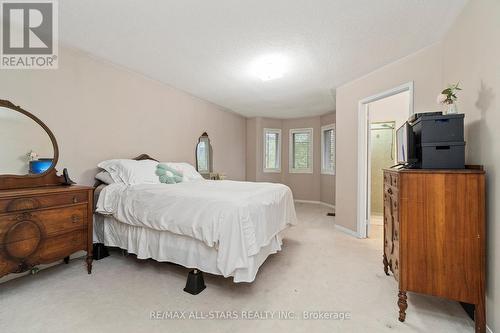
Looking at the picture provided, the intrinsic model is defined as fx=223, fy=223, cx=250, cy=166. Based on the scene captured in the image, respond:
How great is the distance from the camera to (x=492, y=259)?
1447 millimetres

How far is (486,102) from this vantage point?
5.03ft

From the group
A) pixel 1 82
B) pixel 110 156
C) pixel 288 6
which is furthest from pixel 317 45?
pixel 1 82

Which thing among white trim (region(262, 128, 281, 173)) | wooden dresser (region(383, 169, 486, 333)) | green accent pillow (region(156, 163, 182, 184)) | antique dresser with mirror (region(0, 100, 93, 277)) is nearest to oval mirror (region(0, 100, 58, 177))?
antique dresser with mirror (region(0, 100, 93, 277))

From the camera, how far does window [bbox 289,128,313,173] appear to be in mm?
6371

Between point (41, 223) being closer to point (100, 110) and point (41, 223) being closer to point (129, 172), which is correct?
point (129, 172)

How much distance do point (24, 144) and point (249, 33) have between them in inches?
98.3

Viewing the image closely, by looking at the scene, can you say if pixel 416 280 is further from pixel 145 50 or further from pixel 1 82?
pixel 1 82

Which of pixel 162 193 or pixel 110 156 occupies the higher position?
pixel 110 156

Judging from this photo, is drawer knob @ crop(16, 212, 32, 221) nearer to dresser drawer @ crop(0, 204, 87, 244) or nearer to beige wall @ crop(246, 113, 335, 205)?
dresser drawer @ crop(0, 204, 87, 244)

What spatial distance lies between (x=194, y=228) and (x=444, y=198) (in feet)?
6.07

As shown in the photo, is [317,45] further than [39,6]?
Yes

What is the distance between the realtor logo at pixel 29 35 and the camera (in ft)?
Answer: 6.44

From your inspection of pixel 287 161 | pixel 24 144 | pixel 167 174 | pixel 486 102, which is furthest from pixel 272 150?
pixel 24 144

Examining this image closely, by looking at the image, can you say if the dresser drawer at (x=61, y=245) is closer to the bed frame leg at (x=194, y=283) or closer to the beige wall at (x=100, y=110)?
the beige wall at (x=100, y=110)
